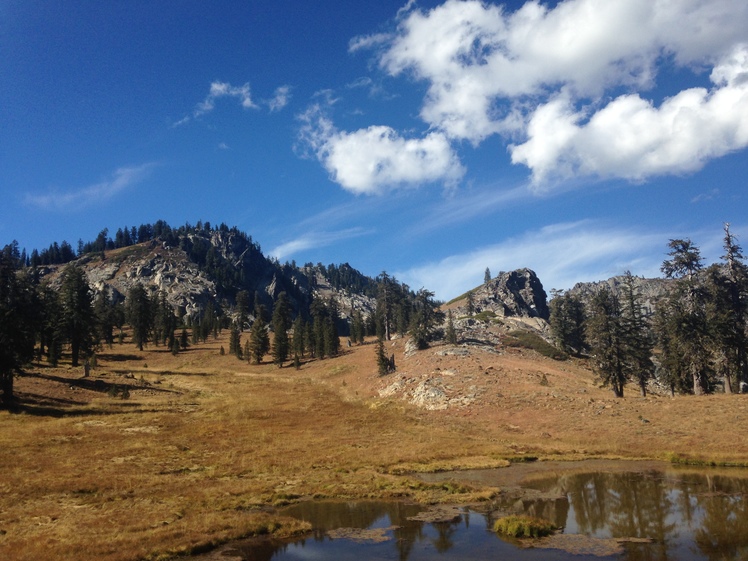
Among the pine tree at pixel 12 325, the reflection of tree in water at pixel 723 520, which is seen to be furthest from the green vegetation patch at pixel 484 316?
the reflection of tree in water at pixel 723 520

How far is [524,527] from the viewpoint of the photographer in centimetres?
2072

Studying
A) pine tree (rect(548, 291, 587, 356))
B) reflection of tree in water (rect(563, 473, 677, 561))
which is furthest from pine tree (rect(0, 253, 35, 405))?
pine tree (rect(548, 291, 587, 356))

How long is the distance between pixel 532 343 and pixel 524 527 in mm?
89810

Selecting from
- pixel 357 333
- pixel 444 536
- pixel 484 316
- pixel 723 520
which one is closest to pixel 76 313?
pixel 357 333

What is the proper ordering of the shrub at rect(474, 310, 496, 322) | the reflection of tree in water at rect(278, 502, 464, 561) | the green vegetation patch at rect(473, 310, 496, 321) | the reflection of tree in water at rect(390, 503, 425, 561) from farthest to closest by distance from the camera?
the green vegetation patch at rect(473, 310, 496, 321), the shrub at rect(474, 310, 496, 322), the reflection of tree in water at rect(278, 502, 464, 561), the reflection of tree in water at rect(390, 503, 425, 561)

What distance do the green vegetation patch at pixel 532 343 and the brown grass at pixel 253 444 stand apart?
2370 centimetres

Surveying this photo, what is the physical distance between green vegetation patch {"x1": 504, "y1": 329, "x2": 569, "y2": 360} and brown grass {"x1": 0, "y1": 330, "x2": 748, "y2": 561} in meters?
23.7

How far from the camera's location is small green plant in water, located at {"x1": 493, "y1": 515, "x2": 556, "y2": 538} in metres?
20.6

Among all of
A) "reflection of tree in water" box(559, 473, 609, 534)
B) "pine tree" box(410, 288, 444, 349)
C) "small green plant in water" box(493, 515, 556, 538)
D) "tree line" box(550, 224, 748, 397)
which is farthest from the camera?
"pine tree" box(410, 288, 444, 349)

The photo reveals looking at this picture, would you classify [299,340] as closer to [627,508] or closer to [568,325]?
[568,325]

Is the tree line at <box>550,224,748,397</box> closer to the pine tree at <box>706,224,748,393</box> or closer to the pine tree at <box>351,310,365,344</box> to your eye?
the pine tree at <box>706,224,748,393</box>

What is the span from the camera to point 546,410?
51188 mm

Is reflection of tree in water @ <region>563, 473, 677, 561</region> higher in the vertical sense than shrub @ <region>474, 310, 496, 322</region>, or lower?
lower

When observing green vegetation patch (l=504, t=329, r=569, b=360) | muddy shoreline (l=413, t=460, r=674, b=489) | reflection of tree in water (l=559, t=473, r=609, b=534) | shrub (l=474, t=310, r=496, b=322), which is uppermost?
shrub (l=474, t=310, r=496, b=322)
